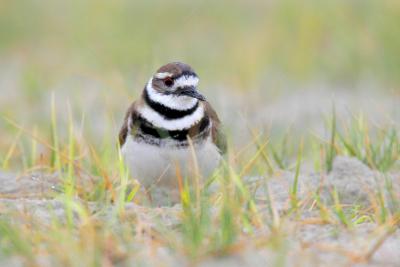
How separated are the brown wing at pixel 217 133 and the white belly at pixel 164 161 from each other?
0.47 feet

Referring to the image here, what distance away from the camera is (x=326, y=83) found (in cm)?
852

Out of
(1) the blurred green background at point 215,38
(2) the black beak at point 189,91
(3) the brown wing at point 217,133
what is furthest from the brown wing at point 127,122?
(1) the blurred green background at point 215,38

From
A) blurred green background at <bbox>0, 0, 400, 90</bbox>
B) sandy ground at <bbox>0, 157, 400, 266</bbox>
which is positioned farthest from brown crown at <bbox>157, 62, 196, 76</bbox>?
blurred green background at <bbox>0, 0, 400, 90</bbox>

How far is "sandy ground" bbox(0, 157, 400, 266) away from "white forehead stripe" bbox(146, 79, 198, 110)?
0.53 metres

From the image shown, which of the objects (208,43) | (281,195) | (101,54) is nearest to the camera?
(281,195)

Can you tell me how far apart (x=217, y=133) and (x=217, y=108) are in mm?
2224

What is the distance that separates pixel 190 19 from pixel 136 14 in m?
0.76

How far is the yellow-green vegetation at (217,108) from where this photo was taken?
310 centimetres

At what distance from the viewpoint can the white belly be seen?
→ 4441mm

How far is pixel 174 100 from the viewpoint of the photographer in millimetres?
4777

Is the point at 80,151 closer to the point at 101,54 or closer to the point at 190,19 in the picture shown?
the point at 101,54

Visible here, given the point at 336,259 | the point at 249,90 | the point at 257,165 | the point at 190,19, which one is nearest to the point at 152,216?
the point at 336,259

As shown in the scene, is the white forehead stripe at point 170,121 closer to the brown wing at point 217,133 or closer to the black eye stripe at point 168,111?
the black eye stripe at point 168,111

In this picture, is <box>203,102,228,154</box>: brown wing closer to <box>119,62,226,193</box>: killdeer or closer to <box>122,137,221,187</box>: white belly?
<box>119,62,226,193</box>: killdeer
